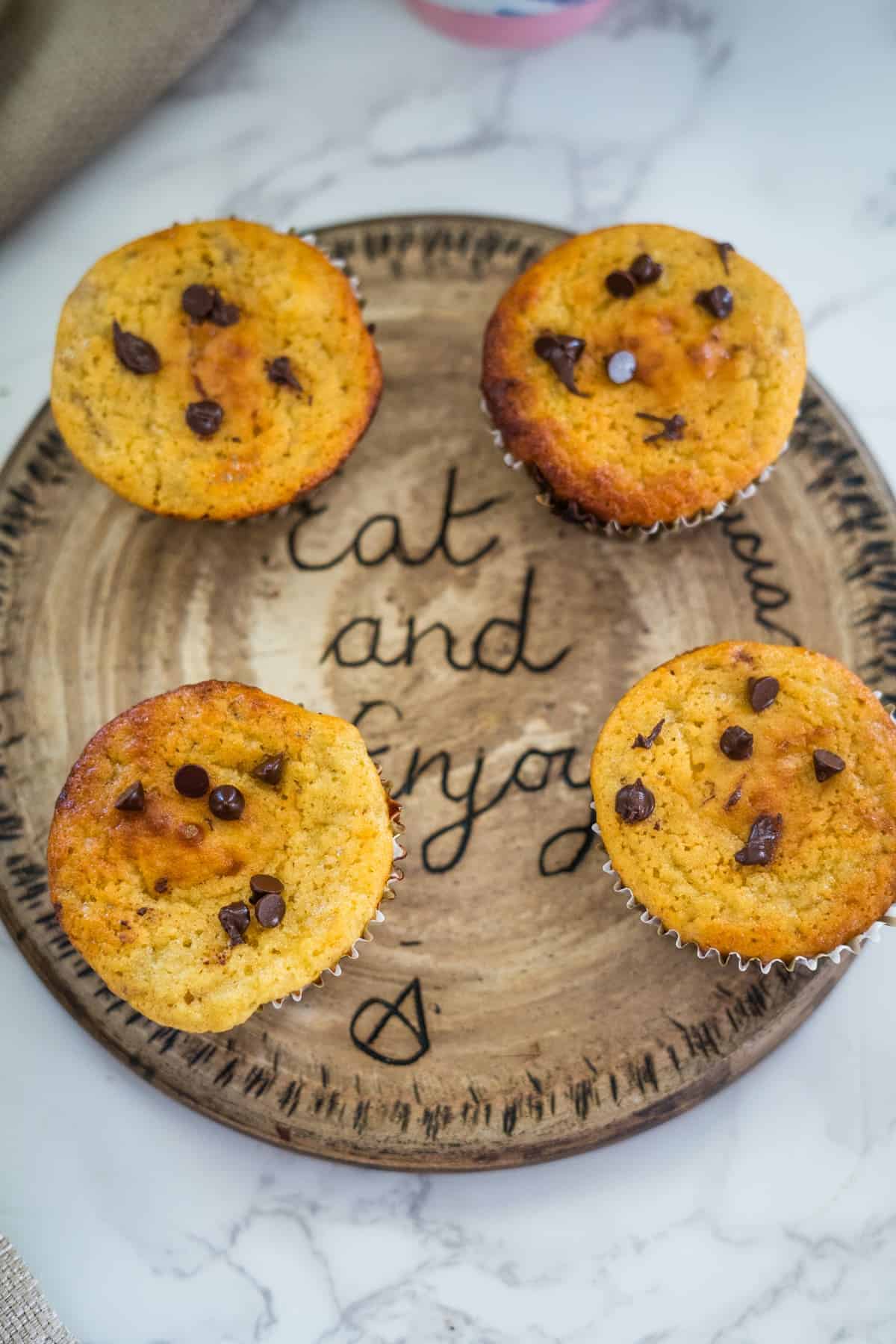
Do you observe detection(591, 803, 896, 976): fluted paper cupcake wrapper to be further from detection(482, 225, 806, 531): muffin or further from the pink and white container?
the pink and white container

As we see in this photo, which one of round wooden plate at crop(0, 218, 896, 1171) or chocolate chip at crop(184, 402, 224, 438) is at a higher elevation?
chocolate chip at crop(184, 402, 224, 438)

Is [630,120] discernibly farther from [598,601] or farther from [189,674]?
[189,674]

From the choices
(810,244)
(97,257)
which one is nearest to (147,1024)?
(97,257)

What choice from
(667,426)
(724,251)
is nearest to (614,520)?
(667,426)

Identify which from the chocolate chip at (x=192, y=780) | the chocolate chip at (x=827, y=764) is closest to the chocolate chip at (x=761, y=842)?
the chocolate chip at (x=827, y=764)

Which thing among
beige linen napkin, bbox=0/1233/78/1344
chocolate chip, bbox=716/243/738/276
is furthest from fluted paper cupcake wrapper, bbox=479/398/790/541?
beige linen napkin, bbox=0/1233/78/1344

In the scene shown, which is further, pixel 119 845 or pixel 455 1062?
pixel 455 1062

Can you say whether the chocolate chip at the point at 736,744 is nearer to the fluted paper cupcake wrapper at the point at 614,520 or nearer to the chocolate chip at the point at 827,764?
the chocolate chip at the point at 827,764
